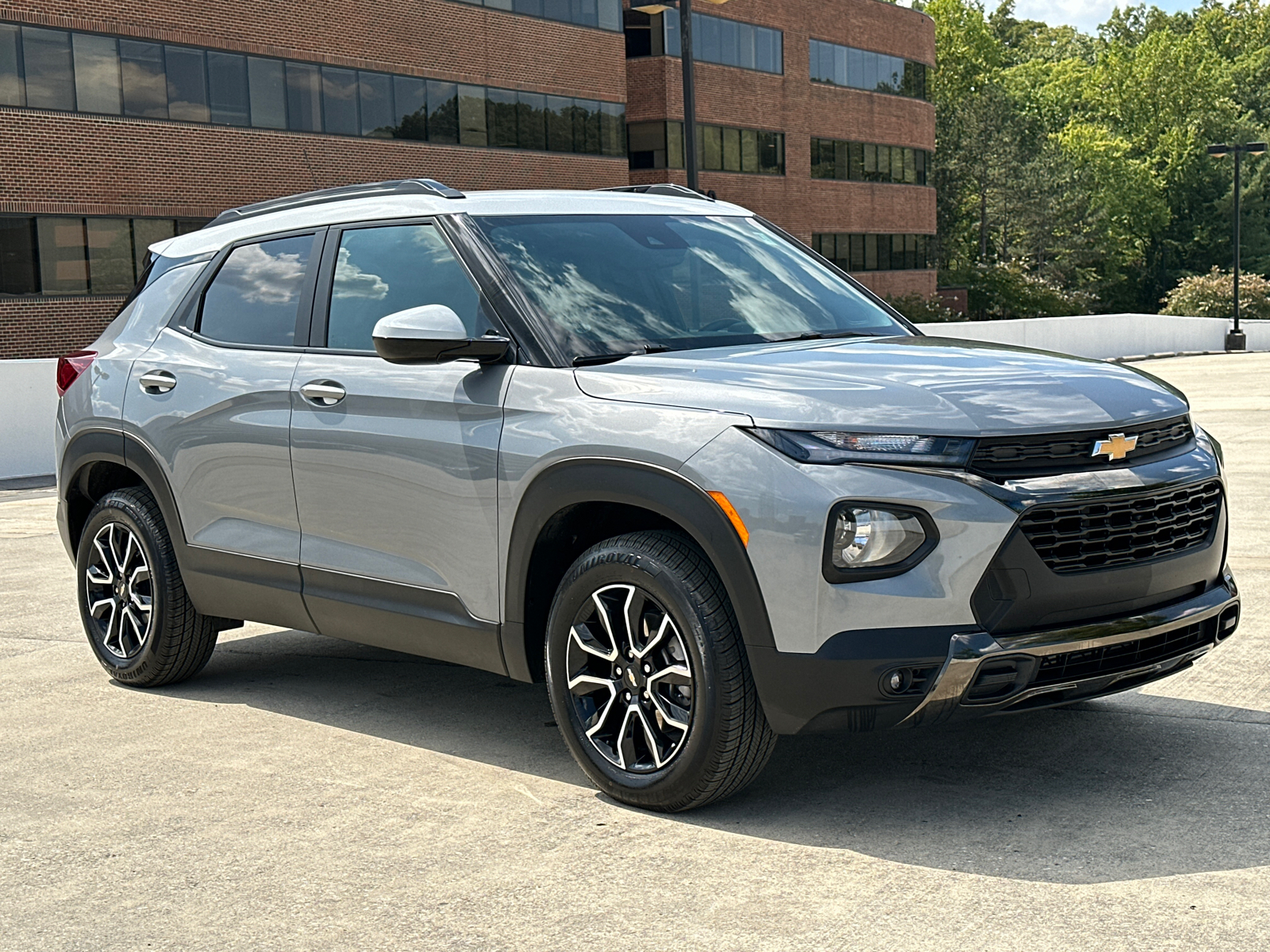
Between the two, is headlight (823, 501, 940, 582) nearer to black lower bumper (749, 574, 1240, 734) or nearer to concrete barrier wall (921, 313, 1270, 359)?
black lower bumper (749, 574, 1240, 734)

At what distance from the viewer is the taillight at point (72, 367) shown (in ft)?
23.4

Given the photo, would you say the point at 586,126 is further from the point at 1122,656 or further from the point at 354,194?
the point at 1122,656

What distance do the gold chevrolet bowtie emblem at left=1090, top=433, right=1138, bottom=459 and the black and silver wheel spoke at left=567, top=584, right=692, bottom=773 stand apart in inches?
51.7

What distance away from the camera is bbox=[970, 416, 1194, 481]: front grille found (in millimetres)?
4371

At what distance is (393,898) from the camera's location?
424 cm

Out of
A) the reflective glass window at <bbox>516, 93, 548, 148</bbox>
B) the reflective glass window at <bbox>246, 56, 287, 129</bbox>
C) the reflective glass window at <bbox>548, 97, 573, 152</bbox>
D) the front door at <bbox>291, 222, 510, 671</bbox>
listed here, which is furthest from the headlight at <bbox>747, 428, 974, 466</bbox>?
the reflective glass window at <bbox>548, 97, 573, 152</bbox>

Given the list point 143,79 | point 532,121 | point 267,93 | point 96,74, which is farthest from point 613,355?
point 532,121

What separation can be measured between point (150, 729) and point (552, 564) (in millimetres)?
2018

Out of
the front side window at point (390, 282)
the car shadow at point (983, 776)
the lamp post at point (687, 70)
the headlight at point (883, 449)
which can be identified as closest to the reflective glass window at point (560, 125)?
the lamp post at point (687, 70)

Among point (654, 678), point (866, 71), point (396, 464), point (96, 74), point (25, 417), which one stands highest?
point (866, 71)

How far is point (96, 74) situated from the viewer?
108 feet

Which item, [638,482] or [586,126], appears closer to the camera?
[638,482]

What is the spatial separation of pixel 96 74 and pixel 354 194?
1159 inches

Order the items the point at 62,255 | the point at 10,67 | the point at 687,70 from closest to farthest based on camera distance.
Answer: the point at 687,70 → the point at 10,67 → the point at 62,255
